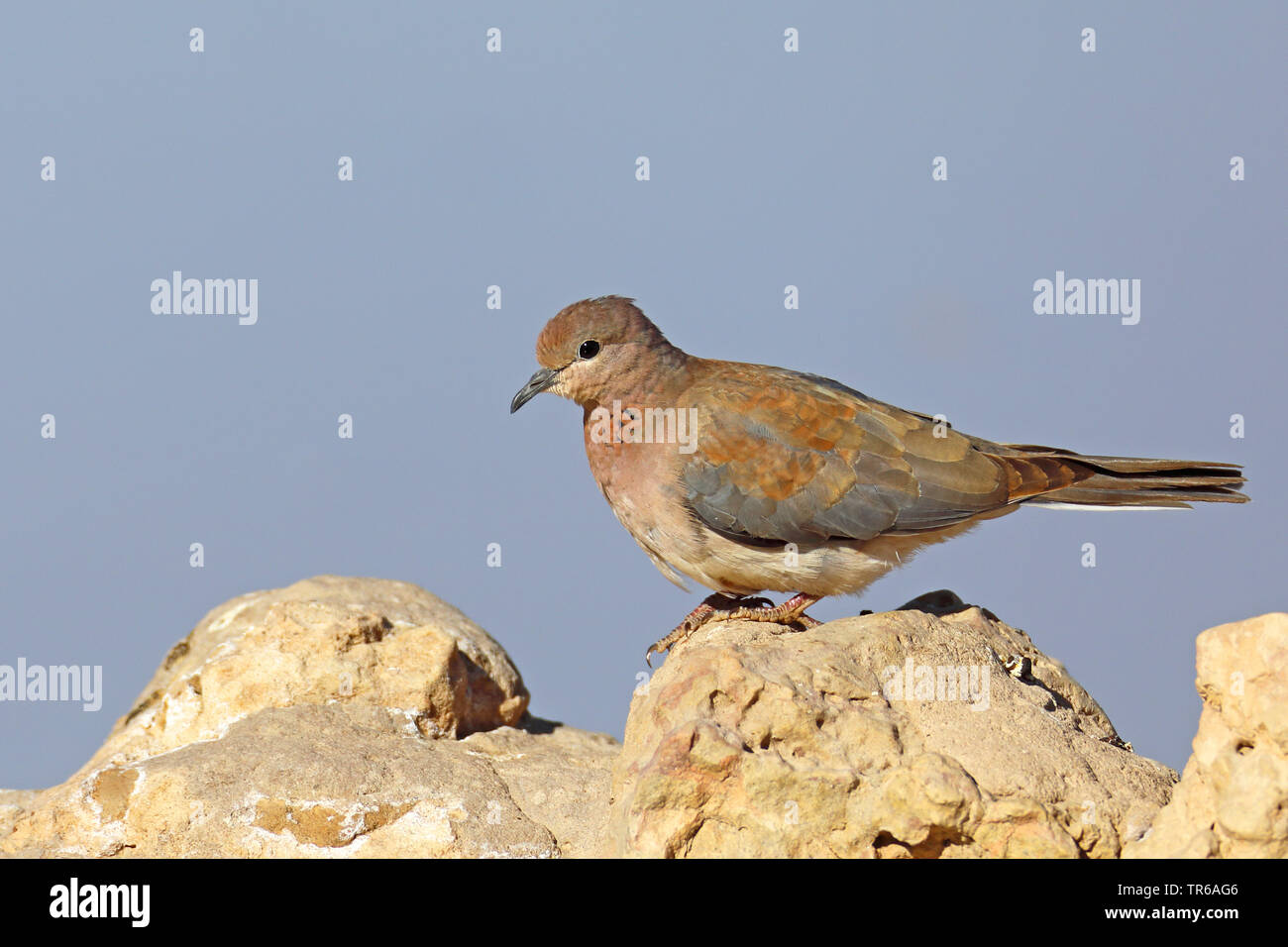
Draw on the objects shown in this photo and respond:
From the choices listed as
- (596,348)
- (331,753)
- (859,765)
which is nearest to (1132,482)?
(859,765)

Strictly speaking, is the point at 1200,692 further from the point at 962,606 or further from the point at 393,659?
the point at 393,659

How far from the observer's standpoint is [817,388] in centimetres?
980

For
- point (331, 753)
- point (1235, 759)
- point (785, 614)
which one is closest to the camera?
point (1235, 759)

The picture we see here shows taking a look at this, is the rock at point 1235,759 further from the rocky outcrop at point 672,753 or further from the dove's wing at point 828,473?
the dove's wing at point 828,473

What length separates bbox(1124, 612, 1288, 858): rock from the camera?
5711 mm

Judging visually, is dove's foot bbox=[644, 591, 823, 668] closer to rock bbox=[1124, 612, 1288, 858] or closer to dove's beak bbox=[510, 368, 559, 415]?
dove's beak bbox=[510, 368, 559, 415]

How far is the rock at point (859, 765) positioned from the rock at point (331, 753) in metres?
1.41

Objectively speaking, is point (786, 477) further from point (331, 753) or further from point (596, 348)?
point (331, 753)

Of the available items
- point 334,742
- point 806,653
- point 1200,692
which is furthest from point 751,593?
point 1200,692

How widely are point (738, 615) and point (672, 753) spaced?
2.73 meters

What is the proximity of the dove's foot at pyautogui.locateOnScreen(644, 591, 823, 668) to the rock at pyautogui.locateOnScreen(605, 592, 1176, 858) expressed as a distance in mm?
1420

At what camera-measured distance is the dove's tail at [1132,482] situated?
8914mm

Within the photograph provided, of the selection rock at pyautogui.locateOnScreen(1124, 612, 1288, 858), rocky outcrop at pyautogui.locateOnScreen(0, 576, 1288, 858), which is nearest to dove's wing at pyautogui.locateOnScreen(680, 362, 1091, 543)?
rocky outcrop at pyautogui.locateOnScreen(0, 576, 1288, 858)

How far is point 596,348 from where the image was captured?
9805mm
